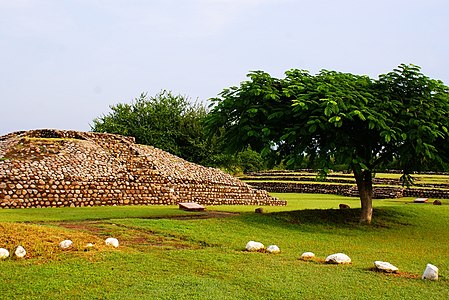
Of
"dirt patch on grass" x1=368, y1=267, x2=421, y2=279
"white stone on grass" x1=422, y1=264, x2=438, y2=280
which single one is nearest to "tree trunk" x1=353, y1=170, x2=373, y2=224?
"dirt patch on grass" x1=368, y1=267, x2=421, y2=279

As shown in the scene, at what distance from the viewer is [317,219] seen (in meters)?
16.1

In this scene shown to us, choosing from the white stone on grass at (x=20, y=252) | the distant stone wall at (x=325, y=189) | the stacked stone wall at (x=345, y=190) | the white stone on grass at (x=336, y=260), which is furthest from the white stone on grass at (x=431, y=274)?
the distant stone wall at (x=325, y=189)

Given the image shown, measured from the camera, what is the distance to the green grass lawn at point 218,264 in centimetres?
707

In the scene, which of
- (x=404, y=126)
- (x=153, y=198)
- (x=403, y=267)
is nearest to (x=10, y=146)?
(x=153, y=198)

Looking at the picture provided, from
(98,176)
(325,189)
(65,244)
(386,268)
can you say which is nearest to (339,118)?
(386,268)

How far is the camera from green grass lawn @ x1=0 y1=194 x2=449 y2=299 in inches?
278

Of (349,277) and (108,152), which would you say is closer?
(349,277)

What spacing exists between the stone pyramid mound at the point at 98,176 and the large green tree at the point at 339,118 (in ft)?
24.1

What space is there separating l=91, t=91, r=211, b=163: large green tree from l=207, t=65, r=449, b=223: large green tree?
80.8ft

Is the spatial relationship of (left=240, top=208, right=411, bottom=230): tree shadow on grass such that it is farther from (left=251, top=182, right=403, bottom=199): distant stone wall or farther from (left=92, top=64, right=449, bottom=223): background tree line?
(left=251, top=182, right=403, bottom=199): distant stone wall

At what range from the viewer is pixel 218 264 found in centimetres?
872

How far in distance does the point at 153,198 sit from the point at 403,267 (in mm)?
15020

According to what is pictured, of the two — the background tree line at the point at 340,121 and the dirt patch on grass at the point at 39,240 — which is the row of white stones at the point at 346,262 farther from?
the background tree line at the point at 340,121

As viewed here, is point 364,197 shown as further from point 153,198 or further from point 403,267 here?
point 153,198
